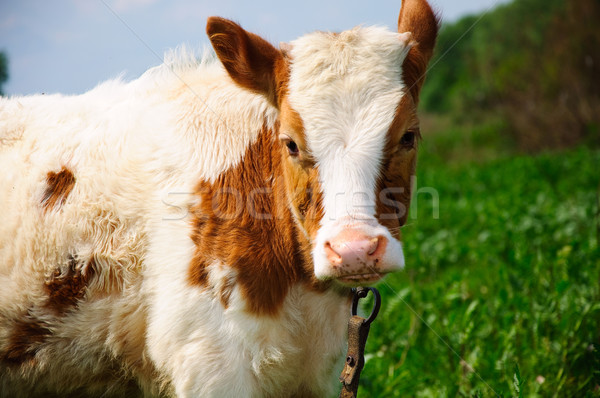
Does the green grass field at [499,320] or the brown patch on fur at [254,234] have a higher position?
the brown patch on fur at [254,234]

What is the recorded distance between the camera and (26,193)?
3.08 meters

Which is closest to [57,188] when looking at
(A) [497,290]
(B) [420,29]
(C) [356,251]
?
(C) [356,251]

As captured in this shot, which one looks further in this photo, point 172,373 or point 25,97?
point 25,97

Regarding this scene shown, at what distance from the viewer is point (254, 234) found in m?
2.82

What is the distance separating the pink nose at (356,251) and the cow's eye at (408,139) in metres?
0.64

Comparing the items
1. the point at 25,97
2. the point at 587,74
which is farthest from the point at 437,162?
the point at 25,97

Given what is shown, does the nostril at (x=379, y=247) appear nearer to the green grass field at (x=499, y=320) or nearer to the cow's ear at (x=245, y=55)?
the green grass field at (x=499, y=320)

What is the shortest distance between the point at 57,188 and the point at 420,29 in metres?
2.26

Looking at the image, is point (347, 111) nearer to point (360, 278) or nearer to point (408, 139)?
point (408, 139)

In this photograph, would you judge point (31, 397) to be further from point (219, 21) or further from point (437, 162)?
point (437, 162)

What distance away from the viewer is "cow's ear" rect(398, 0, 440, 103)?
300 cm

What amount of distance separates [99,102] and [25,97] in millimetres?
612

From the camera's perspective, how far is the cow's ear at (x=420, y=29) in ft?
9.84

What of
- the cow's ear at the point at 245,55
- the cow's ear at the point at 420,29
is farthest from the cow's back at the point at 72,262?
the cow's ear at the point at 420,29
